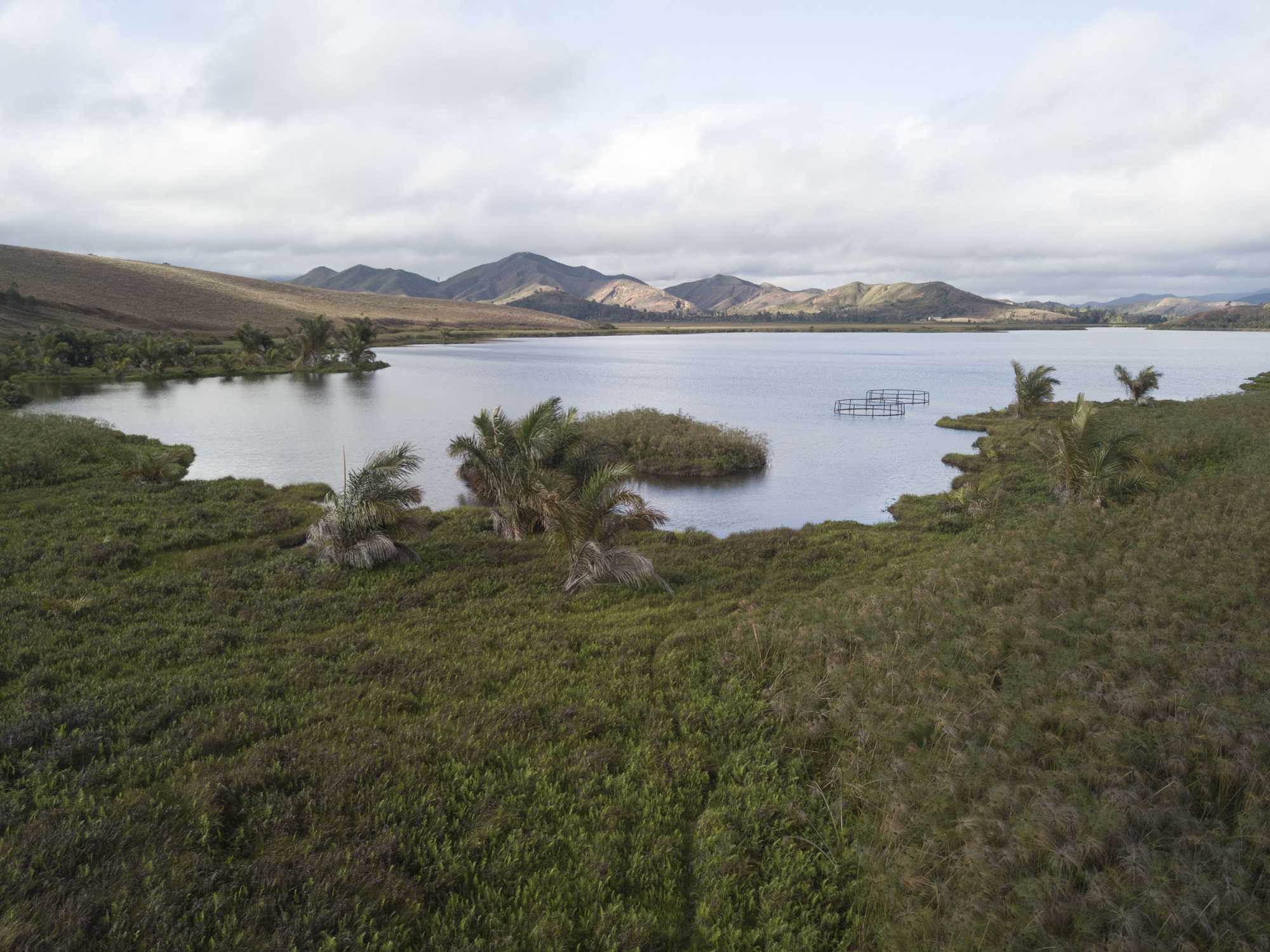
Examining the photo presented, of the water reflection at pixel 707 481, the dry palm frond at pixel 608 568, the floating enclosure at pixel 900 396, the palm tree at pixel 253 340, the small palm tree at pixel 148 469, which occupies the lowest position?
the water reflection at pixel 707 481

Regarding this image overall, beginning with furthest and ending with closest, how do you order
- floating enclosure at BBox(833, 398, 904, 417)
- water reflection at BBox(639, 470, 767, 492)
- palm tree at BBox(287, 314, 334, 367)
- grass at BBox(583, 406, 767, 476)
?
1. palm tree at BBox(287, 314, 334, 367)
2. floating enclosure at BBox(833, 398, 904, 417)
3. grass at BBox(583, 406, 767, 476)
4. water reflection at BBox(639, 470, 767, 492)

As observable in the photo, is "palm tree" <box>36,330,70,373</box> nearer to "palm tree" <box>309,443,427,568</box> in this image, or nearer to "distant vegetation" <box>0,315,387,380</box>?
"distant vegetation" <box>0,315,387,380</box>

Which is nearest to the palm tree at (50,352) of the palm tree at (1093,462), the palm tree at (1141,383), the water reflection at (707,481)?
the water reflection at (707,481)

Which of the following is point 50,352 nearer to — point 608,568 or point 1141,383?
point 608,568

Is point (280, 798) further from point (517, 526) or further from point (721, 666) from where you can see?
point (517, 526)

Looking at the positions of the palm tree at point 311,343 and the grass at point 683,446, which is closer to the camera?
the grass at point 683,446

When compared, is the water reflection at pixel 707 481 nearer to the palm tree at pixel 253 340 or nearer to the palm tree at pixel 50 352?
the palm tree at pixel 50 352

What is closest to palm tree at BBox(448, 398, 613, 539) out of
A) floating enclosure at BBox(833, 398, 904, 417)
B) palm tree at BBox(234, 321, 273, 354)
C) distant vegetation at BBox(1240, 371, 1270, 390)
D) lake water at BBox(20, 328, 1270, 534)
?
lake water at BBox(20, 328, 1270, 534)

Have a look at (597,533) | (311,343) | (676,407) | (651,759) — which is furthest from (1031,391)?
(311,343)
